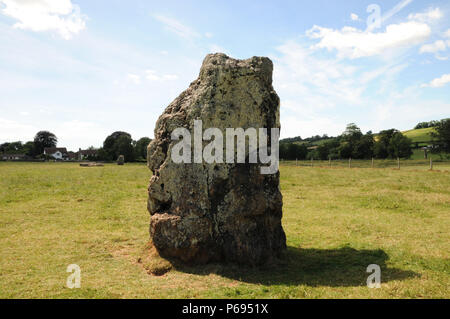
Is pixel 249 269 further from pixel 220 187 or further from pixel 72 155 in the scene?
pixel 72 155

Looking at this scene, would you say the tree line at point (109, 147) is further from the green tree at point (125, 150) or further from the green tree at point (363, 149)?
the green tree at point (363, 149)

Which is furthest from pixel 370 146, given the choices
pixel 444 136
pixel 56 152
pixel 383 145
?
pixel 56 152

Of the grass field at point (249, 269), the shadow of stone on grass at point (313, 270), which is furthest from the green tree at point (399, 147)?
the shadow of stone on grass at point (313, 270)

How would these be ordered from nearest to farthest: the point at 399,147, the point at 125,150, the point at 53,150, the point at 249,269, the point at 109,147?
the point at 249,269 → the point at 399,147 → the point at 125,150 → the point at 109,147 → the point at 53,150

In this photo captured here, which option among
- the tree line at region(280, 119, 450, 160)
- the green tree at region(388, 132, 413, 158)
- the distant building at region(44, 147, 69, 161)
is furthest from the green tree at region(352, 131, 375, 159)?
the distant building at region(44, 147, 69, 161)

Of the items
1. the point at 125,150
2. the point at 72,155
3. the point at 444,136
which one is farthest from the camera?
the point at 72,155

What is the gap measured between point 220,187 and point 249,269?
2115 mm

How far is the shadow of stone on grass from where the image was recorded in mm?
7629

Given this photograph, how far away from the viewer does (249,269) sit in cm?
814

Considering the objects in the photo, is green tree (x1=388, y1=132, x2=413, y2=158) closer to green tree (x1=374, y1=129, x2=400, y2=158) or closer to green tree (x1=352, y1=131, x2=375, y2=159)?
green tree (x1=374, y1=129, x2=400, y2=158)

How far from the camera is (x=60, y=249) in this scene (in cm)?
1007

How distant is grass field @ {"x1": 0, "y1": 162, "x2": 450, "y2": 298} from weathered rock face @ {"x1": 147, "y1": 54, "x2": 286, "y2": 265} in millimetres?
575

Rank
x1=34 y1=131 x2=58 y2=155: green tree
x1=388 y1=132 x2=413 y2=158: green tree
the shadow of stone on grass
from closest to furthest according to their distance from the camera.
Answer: the shadow of stone on grass, x1=388 y1=132 x2=413 y2=158: green tree, x1=34 y1=131 x2=58 y2=155: green tree

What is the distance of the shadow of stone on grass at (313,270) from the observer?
25.0 feet
